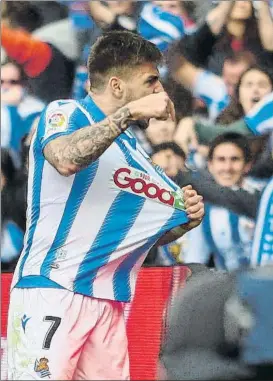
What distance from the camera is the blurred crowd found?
116 inches

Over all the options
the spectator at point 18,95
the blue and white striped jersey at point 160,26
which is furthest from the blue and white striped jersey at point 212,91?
the spectator at point 18,95

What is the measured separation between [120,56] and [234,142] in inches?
23.9

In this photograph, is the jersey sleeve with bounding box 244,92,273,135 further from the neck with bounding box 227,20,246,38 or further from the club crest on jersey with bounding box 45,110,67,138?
the club crest on jersey with bounding box 45,110,67,138

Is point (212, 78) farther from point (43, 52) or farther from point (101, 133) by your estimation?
point (101, 133)

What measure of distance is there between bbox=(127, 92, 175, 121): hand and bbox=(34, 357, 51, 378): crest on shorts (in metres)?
0.67

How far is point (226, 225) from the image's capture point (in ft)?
9.78

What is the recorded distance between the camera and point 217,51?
298 centimetres

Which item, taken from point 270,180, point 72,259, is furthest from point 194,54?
point 72,259

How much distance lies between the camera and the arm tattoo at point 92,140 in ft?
7.30

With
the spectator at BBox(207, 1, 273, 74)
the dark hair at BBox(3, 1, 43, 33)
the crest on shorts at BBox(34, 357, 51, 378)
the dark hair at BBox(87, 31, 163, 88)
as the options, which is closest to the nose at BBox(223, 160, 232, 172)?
the spectator at BBox(207, 1, 273, 74)

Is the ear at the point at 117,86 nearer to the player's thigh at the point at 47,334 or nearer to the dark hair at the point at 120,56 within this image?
the dark hair at the point at 120,56

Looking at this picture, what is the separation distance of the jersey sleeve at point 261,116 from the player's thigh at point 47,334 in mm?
858

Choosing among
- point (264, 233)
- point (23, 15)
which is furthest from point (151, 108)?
point (23, 15)

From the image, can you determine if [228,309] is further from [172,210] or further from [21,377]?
[21,377]
